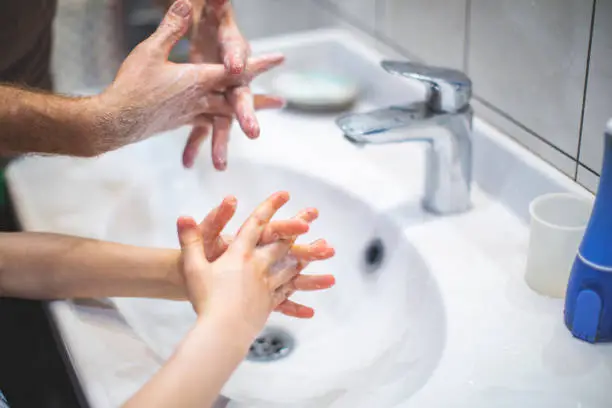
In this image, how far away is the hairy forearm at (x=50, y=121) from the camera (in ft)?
2.44

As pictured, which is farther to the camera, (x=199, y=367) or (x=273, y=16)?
(x=273, y=16)

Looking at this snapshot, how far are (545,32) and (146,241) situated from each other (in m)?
0.53

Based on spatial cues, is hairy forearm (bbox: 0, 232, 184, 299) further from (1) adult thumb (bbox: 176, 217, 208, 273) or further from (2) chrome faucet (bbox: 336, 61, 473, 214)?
(2) chrome faucet (bbox: 336, 61, 473, 214)

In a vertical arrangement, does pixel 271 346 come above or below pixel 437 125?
below

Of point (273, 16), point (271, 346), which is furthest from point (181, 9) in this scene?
point (273, 16)

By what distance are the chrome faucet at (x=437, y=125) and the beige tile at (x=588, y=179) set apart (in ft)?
0.38

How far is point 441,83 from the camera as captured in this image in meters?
0.76

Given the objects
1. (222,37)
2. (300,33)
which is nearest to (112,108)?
(222,37)

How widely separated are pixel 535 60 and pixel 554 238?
0.22 m

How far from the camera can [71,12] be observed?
1463 millimetres

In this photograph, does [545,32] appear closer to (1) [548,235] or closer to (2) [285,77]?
(1) [548,235]

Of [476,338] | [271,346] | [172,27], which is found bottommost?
[271,346]

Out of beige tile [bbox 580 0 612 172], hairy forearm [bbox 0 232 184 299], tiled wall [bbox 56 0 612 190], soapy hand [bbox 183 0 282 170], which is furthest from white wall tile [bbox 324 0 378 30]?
hairy forearm [bbox 0 232 184 299]

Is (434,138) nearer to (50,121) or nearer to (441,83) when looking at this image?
(441,83)
